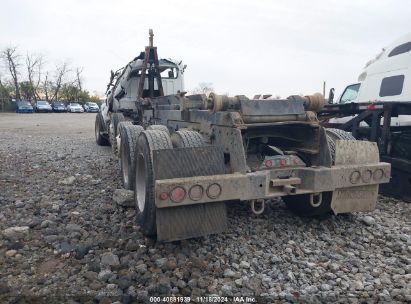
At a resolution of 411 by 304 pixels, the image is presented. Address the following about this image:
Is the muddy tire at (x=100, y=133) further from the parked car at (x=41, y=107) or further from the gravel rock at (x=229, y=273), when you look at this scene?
the parked car at (x=41, y=107)

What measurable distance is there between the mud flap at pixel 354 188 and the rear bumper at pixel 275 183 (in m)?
0.03

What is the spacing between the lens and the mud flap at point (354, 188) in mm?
3979

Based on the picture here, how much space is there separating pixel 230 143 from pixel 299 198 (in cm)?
133

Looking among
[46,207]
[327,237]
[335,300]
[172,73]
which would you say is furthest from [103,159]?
[335,300]

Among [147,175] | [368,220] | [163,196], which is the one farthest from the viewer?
[368,220]

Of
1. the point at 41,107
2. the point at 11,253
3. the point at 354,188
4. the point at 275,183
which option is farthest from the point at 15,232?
the point at 41,107

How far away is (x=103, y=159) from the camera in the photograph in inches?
335

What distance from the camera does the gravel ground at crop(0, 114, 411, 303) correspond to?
2914mm

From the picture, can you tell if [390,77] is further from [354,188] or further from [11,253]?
[11,253]

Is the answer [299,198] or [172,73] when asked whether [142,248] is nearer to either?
[299,198]

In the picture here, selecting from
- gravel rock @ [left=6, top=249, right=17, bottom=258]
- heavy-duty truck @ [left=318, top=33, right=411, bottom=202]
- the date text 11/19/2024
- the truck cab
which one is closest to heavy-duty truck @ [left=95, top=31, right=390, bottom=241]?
the date text 11/19/2024

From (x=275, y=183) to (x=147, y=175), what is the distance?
4.10 ft

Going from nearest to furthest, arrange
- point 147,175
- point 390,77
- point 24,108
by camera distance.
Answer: point 147,175, point 390,77, point 24,108

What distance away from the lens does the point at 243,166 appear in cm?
353
